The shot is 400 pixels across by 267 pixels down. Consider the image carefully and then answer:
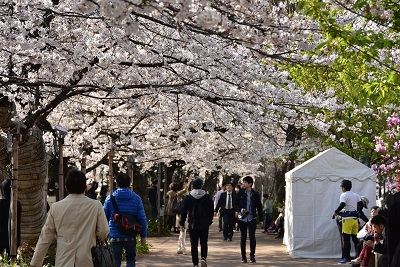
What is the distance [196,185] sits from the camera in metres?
14.1

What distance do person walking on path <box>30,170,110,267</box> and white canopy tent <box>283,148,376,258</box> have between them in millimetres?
10346

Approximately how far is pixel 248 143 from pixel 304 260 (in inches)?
440

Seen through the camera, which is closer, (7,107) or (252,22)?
(252,22)

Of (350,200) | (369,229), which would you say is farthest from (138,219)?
(350,200)

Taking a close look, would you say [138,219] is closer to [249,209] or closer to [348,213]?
[249,209]

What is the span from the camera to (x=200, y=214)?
14047mm

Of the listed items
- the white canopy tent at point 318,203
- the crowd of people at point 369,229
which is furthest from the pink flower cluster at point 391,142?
the crowd of people at point 369,229

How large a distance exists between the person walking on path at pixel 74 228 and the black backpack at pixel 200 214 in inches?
247

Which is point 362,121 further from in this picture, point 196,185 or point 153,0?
point 153,0

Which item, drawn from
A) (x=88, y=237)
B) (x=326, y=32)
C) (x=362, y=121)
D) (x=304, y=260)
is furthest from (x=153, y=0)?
(x=362, y=121)

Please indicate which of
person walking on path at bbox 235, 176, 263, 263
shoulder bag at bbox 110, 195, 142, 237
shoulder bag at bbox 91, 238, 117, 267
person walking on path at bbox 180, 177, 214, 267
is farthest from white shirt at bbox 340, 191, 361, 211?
shoulder bag at bbox 91, 238, 117, 267

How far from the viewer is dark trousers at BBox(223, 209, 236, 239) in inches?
936

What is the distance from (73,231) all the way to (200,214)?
21.3 ft

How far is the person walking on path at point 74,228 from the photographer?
301 inches
